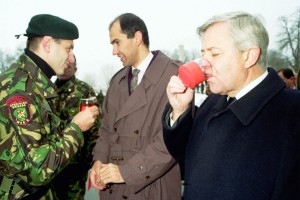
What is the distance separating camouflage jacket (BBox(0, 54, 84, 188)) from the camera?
233cm

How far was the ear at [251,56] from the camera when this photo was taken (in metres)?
1.89

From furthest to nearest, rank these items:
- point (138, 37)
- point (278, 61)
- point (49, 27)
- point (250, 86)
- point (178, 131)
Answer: point (278, 61)
point (138, 37)
point (49, 27)
point (178, 131)
point (250, 86)

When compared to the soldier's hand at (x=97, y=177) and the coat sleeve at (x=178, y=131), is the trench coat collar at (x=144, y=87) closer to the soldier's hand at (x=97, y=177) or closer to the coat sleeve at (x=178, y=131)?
the soldier's hand at (x=97, y=177)

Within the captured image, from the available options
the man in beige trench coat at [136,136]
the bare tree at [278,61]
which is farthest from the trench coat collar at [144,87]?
the bare tree at [278,61]

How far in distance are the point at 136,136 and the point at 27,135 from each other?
3.52 feet

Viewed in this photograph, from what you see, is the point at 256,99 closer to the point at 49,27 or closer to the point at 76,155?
the point at 49,27

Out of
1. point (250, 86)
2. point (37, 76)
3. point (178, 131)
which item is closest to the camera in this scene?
point (250, 86)

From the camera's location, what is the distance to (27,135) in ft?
7.62

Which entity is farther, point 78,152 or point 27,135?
point 78,152

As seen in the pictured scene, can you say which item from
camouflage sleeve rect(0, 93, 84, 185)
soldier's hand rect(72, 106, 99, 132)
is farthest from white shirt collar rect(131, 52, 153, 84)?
camouflage sleeve rect(0, 93, 84, 185)

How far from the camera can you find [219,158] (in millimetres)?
1820

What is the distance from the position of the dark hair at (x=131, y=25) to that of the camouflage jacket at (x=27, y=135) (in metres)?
1.40

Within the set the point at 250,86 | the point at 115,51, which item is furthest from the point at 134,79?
the point at 250,86

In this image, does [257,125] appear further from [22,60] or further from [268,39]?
[22,60]
